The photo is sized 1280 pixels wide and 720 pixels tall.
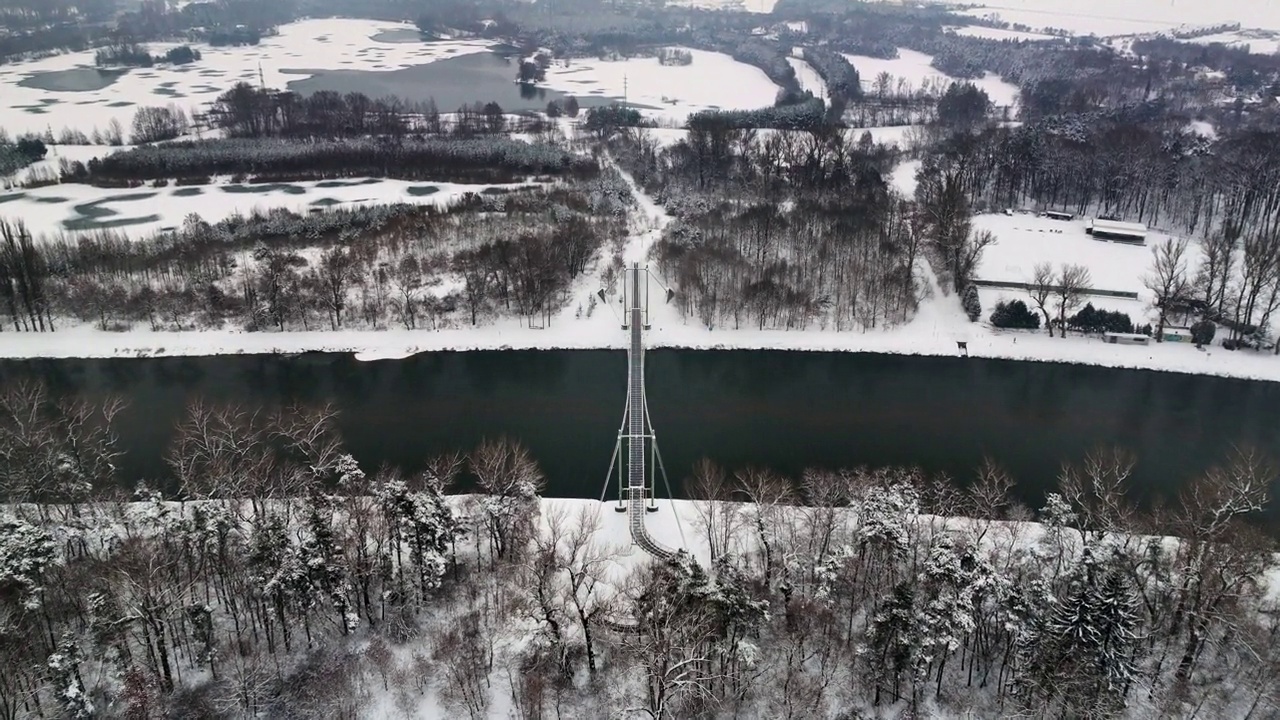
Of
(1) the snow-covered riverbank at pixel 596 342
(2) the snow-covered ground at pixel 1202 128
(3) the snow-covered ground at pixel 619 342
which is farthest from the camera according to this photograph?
(2) the snow-covered ground at pixel 1202 128

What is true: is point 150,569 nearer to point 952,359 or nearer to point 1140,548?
point 1140,548

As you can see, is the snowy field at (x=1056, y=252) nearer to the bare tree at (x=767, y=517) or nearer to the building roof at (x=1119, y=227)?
the building roof at (x=1119, y=227)

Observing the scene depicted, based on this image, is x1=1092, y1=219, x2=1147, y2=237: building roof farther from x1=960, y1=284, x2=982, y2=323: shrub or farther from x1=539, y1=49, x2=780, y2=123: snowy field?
x1=539, y1=49, x2=780, y2=123: snowy field

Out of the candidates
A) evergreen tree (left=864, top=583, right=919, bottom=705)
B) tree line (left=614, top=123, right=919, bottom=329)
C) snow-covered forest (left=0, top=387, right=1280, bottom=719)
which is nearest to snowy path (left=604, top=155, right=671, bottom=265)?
tree line (left=614, top=123, right=919, bottom=329)

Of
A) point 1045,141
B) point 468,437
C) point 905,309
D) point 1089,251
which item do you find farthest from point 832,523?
point 1045,141

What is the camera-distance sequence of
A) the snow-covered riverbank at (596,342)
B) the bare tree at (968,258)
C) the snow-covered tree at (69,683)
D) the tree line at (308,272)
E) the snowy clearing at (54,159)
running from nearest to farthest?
the snow-covered tree at (69,683) < the snow-covered riverbank at (596,342) < the tree line at (308,272) < the bare tree at (968,258) < the snowy clearing at (54,159)

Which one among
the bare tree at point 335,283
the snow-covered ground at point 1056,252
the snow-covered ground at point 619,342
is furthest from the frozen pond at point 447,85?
the snow-covered ground at point 619,342

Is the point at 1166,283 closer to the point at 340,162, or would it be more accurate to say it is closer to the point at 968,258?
the point at 968,258

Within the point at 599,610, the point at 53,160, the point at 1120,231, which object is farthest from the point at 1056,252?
the point at 53,160
